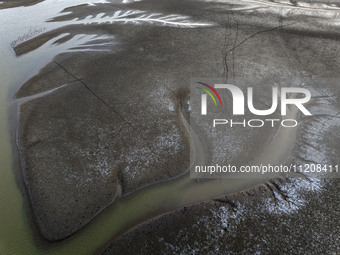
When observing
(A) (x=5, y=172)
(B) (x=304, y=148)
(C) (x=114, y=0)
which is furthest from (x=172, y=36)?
(A) (x=5, y=172)

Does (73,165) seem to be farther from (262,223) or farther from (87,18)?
(87,18)

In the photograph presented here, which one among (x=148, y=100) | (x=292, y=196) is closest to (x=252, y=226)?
(x=292, y=196)

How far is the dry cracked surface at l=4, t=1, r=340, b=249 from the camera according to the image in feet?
12.1

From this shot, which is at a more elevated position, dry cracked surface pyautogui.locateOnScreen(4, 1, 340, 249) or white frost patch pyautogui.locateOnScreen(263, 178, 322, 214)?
dry cracked surface pyautogui.locateOnScreen(4, 1, 340, 249)

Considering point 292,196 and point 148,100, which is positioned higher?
point 148,100

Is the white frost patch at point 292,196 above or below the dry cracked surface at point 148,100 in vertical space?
below

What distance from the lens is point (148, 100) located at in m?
5.45

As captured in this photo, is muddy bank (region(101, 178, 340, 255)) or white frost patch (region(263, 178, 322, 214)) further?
white frost patch (region(263, 178, 322, 214))

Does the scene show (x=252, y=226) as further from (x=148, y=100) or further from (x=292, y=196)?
(x=148, y=100)

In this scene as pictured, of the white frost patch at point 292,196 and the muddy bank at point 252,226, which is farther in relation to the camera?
the white frost patch at point 292,196

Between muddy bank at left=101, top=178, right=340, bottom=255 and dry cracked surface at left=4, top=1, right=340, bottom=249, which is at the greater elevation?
dry cracked surface at left=4, top=1, right=340, bottom=249

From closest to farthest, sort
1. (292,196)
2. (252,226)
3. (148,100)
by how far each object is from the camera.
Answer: (252,226)
(292,196)
(148,100)

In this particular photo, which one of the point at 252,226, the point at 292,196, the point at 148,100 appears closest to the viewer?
the point at 252,226

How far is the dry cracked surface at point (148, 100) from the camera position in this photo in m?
3.70
